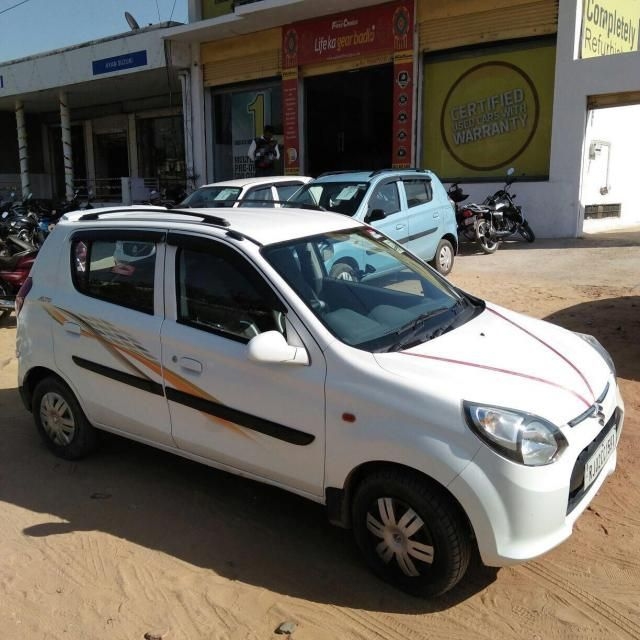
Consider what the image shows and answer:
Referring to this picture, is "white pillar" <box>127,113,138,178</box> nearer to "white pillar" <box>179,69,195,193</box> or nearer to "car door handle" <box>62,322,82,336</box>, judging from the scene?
"white pillar" <box>179,69,195,193</box>

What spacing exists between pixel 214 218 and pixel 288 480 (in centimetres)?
153

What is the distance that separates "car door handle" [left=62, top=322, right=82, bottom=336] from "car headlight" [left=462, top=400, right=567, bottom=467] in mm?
2533

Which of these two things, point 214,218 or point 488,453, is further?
point 214,218

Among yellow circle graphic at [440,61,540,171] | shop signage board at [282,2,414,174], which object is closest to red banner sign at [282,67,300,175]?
shop signage board at [282,2,414,174]

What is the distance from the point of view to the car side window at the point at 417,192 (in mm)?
9613

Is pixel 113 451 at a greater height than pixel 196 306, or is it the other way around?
pixel 196 306

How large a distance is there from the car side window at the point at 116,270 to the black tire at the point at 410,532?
1.70 m

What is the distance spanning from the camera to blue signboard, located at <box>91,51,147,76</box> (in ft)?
63.5

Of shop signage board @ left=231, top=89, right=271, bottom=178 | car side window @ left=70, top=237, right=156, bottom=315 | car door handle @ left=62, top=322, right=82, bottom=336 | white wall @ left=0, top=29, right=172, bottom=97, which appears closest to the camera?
car side window @ left=70, top=237, right=156, bottom=315

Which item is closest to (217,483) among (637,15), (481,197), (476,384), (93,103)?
(476,384)

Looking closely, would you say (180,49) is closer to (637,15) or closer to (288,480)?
(637,15)

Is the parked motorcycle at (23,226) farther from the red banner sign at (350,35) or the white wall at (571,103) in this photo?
the white wall at (571,103)

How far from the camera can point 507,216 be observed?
1297 centimetres

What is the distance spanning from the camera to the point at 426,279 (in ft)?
13.0
